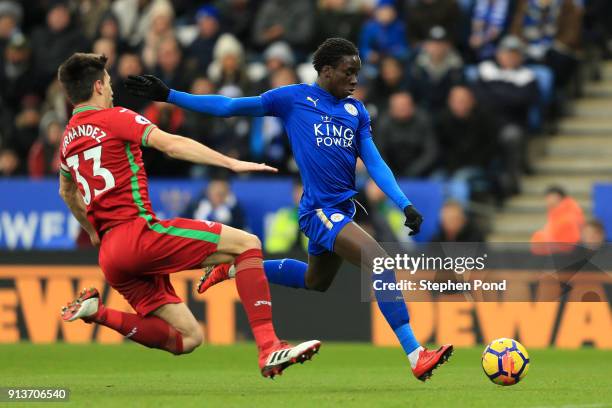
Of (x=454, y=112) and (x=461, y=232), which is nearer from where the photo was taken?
(x=461, y=232)

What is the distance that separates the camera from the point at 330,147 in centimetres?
1034

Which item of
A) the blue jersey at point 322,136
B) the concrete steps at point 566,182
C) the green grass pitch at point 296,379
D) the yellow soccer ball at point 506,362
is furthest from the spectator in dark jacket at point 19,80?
the yellow soccer ball at point 506,362

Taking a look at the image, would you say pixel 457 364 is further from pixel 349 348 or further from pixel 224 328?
pixel 224 328

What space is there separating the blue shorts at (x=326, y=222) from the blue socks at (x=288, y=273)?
0.39m

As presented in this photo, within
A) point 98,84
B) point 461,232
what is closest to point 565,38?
point 461,232

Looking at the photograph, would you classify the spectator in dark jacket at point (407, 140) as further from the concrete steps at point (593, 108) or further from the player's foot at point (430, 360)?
the player's foot at point (430, 360)

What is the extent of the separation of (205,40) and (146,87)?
10.3 m

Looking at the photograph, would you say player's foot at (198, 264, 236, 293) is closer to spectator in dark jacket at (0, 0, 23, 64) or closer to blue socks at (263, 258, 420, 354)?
blue socks at (263, 258, 420, 354)

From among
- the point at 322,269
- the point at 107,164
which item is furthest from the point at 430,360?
the point at 107,164

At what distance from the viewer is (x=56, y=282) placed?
631 inches

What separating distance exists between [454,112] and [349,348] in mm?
4198

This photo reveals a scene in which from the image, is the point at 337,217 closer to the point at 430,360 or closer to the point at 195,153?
the point at 430,360

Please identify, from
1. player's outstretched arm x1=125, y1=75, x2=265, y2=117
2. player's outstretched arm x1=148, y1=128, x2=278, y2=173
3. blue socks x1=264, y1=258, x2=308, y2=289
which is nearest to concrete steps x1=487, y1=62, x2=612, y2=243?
blue socks x1=264, y1=258, x2=308, y2=289

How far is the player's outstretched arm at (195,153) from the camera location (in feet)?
28.5
